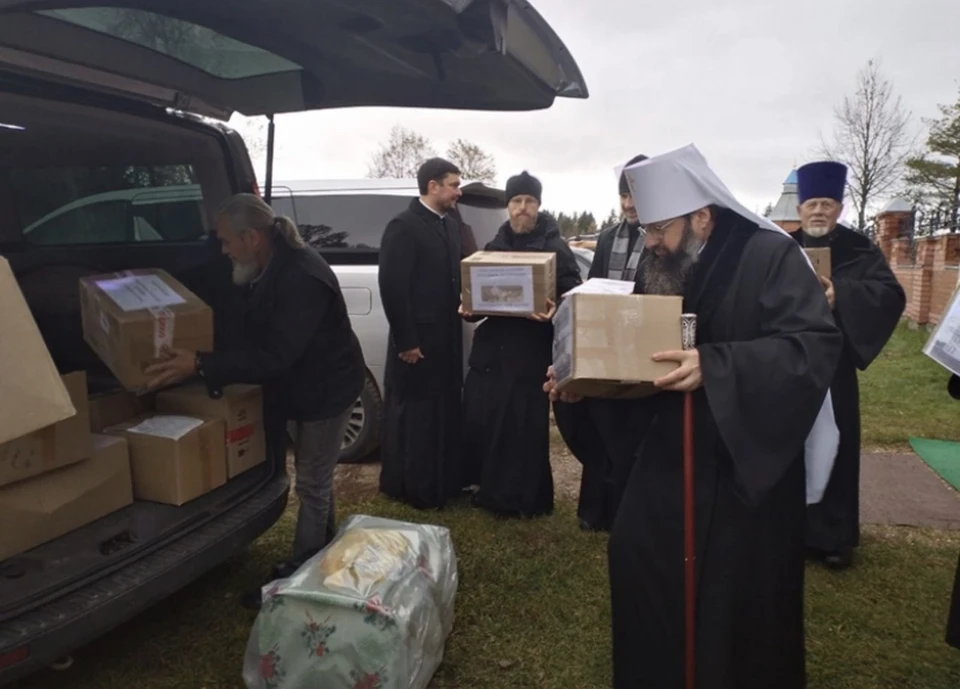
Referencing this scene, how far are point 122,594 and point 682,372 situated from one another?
190 cm

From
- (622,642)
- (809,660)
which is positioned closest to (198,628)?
(622,642)

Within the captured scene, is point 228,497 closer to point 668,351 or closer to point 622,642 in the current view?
point 622,642

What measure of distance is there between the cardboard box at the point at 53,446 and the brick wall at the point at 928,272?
1006 cm

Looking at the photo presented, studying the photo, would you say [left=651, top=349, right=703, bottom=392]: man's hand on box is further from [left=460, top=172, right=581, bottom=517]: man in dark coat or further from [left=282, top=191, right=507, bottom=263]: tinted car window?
[left=282, top=191, right=507, bottom=263]: tinted car window

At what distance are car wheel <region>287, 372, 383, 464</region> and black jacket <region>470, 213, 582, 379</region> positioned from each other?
114 centimetres

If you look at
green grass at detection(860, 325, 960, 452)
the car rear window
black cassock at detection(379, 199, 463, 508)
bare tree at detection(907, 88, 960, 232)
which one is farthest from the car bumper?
bare tree at detection(907, 88, 960, 232)

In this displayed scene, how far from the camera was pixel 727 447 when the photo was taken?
2.04 metres

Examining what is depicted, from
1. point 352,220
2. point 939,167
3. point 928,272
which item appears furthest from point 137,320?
point 939,167

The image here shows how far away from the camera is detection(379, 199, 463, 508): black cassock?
13.9 ft

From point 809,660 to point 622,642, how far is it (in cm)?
100

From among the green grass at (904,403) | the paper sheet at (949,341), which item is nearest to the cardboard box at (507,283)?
the paper sheet at (949,341)

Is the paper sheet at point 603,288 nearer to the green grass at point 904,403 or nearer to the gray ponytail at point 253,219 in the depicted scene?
the gray ponytail at point 253,219

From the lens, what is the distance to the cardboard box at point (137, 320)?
108 inches

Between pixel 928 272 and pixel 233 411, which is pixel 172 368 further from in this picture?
pixel 928 272
